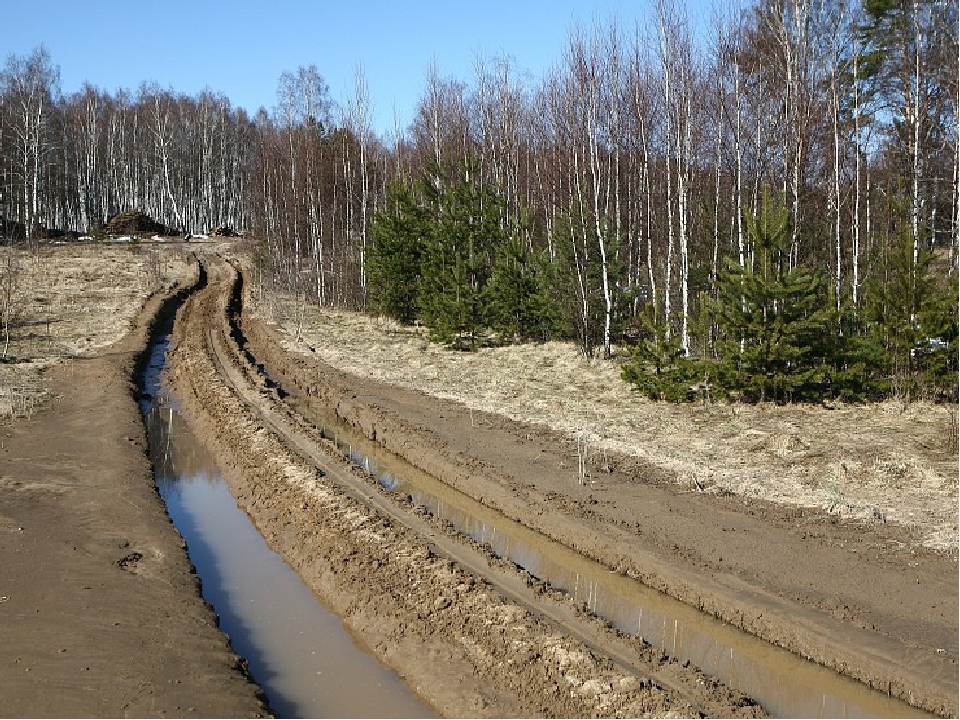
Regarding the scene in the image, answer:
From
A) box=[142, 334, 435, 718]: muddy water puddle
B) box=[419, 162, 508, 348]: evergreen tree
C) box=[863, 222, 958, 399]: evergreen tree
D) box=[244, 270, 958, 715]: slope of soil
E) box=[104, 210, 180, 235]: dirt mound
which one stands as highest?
box=[104, 210, 180, 235]: dirt mound

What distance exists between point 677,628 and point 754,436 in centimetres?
641

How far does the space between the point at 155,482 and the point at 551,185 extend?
18.6 meters

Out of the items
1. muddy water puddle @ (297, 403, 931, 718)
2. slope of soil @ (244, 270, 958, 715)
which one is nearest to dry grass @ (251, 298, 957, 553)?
slope of soil @ (244, 270, 958, 715)

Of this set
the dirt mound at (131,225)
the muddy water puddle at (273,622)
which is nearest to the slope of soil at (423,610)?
the muddy water puddle at (273,622)

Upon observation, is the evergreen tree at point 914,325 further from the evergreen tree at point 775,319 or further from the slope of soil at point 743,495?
the evergreen tree at point 775,319

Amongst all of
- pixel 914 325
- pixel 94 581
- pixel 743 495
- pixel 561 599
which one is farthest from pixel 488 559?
pixel 914 325

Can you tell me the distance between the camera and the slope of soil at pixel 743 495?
8.40 metres

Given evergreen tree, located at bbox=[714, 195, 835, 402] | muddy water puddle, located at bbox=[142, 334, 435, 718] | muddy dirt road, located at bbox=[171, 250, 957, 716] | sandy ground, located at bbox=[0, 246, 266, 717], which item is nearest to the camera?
sandy ground, located at bbox=[0, 246, 266, 717]

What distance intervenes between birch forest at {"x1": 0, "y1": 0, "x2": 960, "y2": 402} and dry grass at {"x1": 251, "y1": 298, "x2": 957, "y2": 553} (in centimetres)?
75

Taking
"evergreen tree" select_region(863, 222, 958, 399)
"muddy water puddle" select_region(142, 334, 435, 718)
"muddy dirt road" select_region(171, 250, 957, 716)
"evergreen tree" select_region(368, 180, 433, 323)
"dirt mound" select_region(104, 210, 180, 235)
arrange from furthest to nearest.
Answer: "dirt mound" select_region(104, 210, 180, 235)
"evergreen tree" select_region(368, 180, 433, 323)
"evergreen tree" select_region(863, 222, 958, 399)
"muddy water puddle" select_region(142, 334, 435, 718)
"muddy dirt road" select_region(171, 250, 957, 716)

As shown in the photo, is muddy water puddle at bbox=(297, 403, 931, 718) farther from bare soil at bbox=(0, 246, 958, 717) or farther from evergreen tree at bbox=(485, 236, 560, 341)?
evergreen tree at bbox=(485, 236, 560, 341)

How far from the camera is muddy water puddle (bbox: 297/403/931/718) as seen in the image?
7.56 meters

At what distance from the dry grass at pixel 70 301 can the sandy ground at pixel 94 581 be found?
2.43 feet

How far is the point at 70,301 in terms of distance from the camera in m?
36.5
